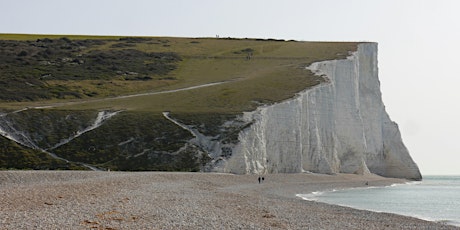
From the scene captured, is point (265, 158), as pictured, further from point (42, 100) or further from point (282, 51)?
point (282, 51)

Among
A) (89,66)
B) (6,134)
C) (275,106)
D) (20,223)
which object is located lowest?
(20,223)

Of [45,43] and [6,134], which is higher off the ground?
[45,43]

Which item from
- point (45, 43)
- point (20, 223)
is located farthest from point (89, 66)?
point (20, 223)

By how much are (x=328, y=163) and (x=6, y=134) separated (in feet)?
91.4

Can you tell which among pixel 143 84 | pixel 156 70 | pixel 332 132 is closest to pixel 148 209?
pixel 332 132

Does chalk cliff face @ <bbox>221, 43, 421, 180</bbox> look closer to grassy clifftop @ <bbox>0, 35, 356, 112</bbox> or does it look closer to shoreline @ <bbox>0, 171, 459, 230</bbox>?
grassy clifftop @ <bbox>0, 35, 356, 112</bbox>

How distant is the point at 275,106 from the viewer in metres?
57.5

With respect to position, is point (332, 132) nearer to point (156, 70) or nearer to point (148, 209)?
point (156, 70)

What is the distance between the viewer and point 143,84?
73562 mm

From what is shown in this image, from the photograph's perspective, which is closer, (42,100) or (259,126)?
(259,126)

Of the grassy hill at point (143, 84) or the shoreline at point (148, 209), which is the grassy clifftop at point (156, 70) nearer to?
the grassy hill at point (143, 84)

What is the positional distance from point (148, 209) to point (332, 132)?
4542 cm

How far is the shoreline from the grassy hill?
40.5ft

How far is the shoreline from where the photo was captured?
57.3 feet
